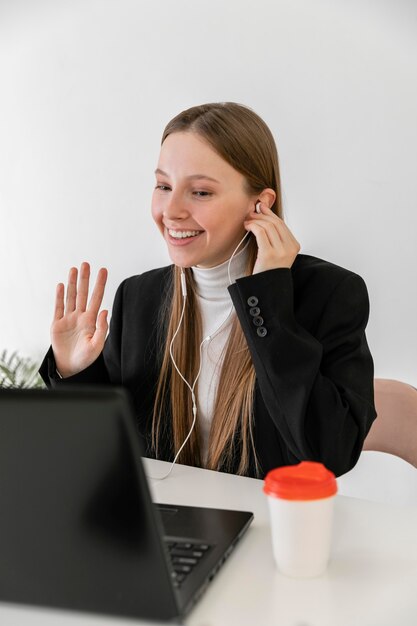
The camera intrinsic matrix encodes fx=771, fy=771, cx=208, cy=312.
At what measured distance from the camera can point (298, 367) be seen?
137cm

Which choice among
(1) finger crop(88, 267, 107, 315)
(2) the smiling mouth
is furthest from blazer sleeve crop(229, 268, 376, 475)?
(1) finger crop(88, 267, 107, 315)

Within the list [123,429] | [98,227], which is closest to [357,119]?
[98,227]

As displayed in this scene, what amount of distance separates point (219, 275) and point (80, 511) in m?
0.99

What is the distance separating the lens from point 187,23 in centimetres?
265

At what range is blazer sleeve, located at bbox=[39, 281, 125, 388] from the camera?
1601mm

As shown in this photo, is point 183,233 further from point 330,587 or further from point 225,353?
point 330,587

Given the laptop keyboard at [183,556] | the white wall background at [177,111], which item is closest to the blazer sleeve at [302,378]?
the laptop keyboard at [183,556]

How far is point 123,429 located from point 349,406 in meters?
0.83

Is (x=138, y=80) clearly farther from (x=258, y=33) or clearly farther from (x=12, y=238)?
(x=12, y=238)

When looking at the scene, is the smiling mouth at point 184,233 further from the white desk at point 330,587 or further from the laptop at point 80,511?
the laptop at point 80,511

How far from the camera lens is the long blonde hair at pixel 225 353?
153cm

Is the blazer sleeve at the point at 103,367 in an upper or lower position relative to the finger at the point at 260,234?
lower

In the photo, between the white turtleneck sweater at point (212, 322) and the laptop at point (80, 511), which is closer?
the laptop at point (80, 511)

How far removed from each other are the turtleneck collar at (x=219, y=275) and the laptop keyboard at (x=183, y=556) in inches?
31.4
